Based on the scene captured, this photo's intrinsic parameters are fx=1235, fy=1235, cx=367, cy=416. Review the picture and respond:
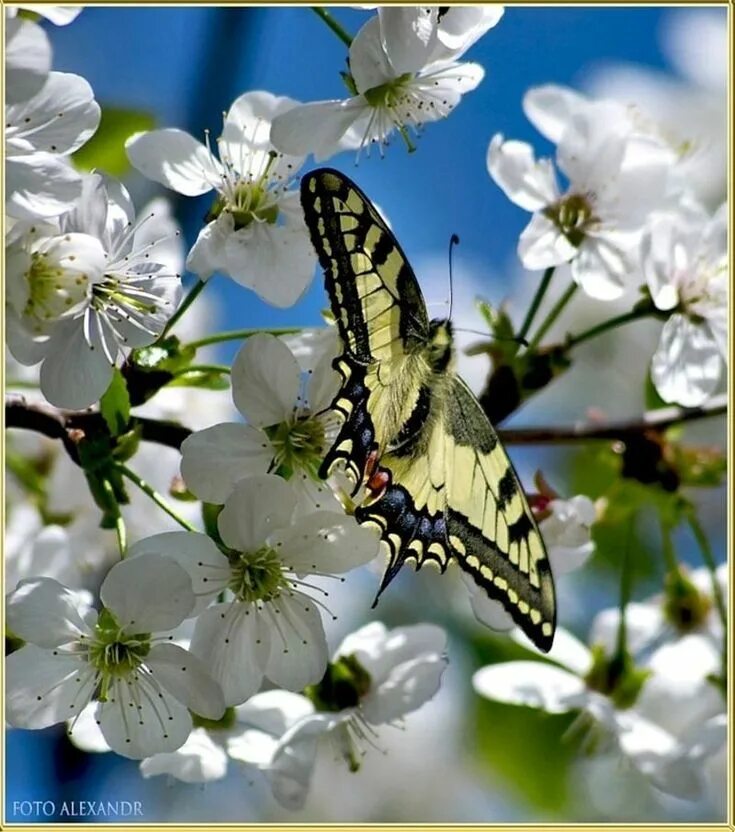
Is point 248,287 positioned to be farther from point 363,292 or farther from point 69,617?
point 69,617

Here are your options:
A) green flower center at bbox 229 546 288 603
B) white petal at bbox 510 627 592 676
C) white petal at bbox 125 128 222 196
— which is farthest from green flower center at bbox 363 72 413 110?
white petal at bbox 510 627 592 676

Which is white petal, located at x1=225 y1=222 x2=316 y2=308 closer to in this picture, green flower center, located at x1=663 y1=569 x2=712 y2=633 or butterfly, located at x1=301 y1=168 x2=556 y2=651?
butterfly, located at x1=301 y1=168 x2=556 y2=651

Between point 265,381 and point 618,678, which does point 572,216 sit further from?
point 618,678

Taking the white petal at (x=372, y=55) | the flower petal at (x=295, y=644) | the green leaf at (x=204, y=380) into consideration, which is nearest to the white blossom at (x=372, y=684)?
the flower petal at (x=295, y=644)

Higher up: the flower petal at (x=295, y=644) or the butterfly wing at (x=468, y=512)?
the butterfly wing at (x=468, y=512)

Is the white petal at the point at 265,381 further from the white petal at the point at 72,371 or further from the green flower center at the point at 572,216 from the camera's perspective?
the green flower center at the point at 572,216

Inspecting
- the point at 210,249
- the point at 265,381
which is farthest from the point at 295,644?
the point at 210,249
